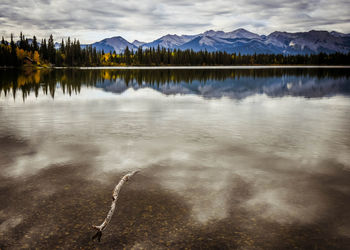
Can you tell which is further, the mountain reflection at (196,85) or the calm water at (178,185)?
the mountain reflection at (196,85)

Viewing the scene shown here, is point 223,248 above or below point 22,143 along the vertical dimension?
below

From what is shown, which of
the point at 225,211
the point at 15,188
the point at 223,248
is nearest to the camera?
the point at 223,248

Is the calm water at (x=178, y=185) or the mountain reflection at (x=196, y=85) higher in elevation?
the mountain reflection at (x=196, y=85)

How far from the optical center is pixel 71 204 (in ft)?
30.1

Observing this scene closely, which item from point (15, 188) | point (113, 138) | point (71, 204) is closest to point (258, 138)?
point (113, 138)

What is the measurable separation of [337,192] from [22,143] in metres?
15.0

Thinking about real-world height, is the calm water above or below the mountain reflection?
below

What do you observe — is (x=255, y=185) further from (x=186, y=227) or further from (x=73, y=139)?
(x=73, y=139)

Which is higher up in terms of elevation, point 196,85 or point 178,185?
point 196,85

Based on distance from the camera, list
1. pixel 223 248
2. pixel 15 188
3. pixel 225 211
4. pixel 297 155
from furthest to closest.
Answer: pixel 297 155
pixel 15 188
pixel 225 211
pixel 223 248

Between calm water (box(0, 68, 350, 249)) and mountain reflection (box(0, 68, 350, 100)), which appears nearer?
calm water (box(0, 68, 350, 249))

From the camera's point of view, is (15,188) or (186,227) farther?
(15,188)

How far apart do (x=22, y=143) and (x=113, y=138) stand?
481 cm

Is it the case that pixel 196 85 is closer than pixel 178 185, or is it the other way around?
pixel 178 185
